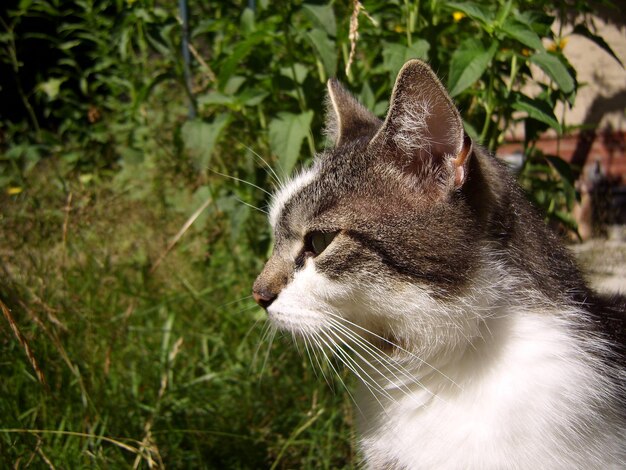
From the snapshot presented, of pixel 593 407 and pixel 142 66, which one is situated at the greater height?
pixel 593 407

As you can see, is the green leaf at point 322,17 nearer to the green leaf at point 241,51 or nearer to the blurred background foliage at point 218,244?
the blurred background foliage at point 218,244

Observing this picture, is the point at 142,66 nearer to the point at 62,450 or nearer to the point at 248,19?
the point at 248,19

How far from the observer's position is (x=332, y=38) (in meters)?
2.03

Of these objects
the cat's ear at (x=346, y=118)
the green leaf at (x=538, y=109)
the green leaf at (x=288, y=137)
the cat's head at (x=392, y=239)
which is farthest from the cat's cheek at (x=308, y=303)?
the green leaf at (x=538, y=109)

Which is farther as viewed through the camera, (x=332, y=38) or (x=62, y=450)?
(x=332, y=38)

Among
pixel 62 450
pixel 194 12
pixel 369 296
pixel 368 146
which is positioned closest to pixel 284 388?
pixel 62 450

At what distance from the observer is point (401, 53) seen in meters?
1.85

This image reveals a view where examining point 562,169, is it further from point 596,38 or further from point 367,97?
point 367,97

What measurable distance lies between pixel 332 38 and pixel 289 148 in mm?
427

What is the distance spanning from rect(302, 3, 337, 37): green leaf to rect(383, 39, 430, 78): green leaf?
200 mm

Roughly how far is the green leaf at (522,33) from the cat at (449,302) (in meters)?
0.48

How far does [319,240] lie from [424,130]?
0.40 meters

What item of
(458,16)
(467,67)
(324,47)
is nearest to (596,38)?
(458,16)

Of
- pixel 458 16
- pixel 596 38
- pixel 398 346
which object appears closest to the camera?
pixel 398 346
